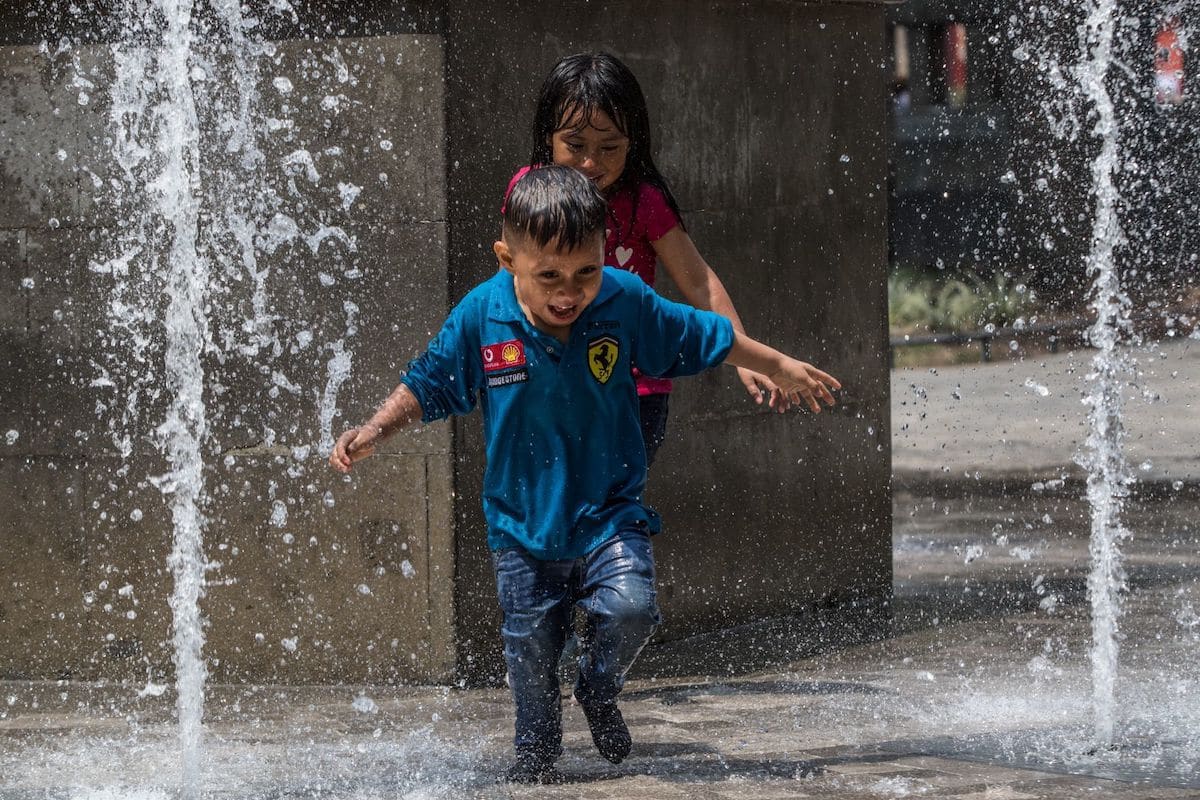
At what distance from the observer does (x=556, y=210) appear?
4020 mm

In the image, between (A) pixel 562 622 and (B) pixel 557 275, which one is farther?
(A) pixel 562 622

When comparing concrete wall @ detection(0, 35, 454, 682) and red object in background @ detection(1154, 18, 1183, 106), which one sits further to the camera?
red object in background @ detection(1154, 18, 1183, 106)

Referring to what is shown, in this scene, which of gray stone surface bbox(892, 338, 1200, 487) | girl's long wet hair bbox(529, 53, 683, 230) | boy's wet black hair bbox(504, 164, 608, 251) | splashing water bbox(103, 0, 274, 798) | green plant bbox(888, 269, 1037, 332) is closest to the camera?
boy's wet black hair bbox(504, 164, 608, 251)

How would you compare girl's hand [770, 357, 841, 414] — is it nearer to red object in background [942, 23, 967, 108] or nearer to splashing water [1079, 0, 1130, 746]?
splashing water [1079, 0, 1130, 746]

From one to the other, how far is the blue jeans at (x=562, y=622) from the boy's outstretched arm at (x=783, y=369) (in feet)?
1.58

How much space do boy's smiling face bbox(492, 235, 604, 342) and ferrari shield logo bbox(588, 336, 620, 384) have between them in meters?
0.08

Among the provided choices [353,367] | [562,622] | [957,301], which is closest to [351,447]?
[562,622]

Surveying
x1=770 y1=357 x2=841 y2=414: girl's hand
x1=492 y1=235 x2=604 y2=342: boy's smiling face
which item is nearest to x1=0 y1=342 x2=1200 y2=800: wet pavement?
x1=770 y1=357 x2=841 y2=414: girl's hand

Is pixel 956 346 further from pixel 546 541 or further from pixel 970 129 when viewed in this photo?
pixel 546 541

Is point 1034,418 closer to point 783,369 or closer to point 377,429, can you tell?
point 783,369

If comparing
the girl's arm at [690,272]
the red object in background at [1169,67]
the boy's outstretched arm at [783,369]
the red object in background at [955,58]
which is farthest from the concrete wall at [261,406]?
the red object in background at [955,58]

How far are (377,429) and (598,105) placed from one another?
1.06 metres

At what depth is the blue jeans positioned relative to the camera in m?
4.14

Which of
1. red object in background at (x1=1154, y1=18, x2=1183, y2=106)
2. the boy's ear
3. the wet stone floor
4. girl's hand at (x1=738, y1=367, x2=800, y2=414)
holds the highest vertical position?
red object in background at (x1=1154, y1=18, x2=1183, y2=106)
